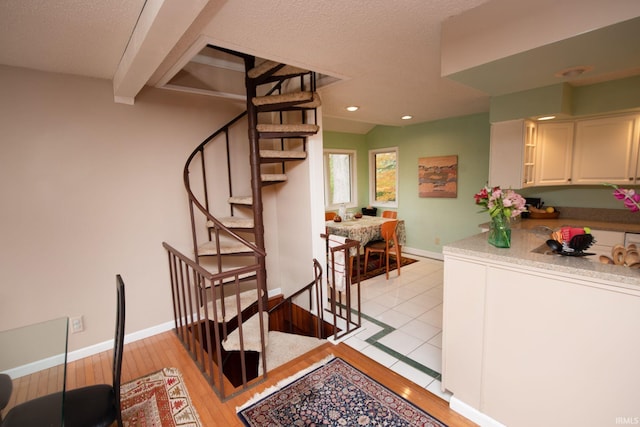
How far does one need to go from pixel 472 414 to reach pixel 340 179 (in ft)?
15.7

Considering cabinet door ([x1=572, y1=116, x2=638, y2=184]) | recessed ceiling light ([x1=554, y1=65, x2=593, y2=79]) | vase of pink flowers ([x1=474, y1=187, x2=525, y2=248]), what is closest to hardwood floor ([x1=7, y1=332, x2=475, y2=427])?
vase of pink flowers ([x1=474, y1=187, x2=525, y2=248])

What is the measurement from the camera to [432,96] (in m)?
3.45

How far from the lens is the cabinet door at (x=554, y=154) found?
3307mm

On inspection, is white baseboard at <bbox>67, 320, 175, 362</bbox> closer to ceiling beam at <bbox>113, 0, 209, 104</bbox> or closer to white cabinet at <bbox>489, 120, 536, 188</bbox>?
ceiling beam at <bbox>113, 0, 209, 104</bbox>

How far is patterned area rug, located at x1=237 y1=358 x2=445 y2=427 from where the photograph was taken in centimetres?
176

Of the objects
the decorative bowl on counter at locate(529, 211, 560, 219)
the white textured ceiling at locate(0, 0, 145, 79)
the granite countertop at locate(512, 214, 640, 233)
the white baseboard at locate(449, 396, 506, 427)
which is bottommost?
the white baseboard at locate(449, 396, 506, 427)

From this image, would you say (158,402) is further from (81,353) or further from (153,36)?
(153,36)

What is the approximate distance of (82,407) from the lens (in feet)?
4.58

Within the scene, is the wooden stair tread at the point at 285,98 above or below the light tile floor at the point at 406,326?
above

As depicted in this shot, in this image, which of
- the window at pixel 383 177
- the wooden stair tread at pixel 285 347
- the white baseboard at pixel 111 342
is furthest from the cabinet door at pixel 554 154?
the white baseboard at pixel 111 342

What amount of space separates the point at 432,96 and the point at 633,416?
3.18m

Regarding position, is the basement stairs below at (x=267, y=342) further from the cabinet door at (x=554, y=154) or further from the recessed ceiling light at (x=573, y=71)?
the cabinet door at (x=554, y=154)

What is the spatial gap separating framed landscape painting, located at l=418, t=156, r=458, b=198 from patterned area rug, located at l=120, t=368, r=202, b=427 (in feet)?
15.1

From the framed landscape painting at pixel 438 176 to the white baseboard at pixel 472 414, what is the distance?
3.71 m
